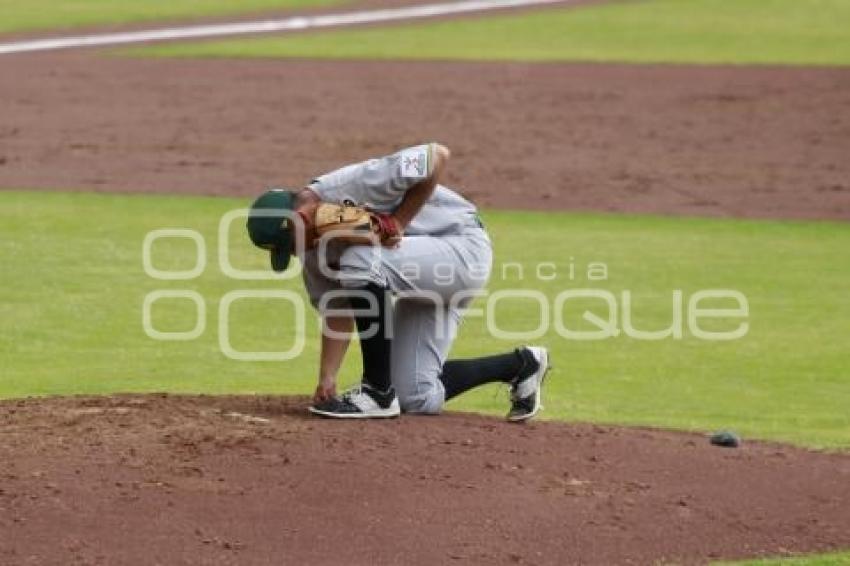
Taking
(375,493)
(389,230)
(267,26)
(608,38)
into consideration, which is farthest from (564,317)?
(267,26)

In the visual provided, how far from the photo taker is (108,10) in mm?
31344

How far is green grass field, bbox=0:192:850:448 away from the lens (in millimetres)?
10266

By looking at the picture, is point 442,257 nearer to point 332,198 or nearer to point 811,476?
point 332,198

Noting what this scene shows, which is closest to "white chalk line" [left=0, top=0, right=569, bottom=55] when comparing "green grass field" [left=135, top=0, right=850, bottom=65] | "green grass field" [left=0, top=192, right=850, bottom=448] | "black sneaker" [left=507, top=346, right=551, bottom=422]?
"green grass field" [left=135, top=0, right=850, bottom=65]

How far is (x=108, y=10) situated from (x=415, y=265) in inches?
940

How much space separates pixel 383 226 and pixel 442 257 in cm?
33

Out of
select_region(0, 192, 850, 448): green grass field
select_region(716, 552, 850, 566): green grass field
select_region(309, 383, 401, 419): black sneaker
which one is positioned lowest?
select_region(0, 192, 850, 448): green grass field

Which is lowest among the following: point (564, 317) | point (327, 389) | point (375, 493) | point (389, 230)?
point (564, 317)

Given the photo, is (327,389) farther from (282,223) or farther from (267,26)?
(267,26)

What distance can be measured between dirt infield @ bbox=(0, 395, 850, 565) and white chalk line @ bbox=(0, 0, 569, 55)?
18.7 meters

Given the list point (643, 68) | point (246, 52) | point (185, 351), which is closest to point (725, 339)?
point (185, 351)

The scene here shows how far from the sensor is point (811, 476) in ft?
26.8

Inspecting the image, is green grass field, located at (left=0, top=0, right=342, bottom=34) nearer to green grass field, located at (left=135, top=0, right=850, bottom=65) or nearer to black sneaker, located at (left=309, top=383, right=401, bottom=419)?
green grass field, located at (left=135, top=0, right=850, bottom=65)

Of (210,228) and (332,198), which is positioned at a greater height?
(332,198)
